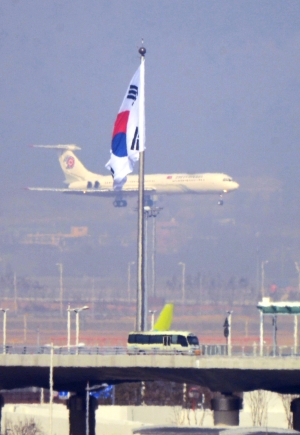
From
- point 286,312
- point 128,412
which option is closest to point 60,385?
point 286,312

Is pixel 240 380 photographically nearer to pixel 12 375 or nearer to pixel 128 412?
pixel 12 375

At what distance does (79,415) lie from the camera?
69.9 metres

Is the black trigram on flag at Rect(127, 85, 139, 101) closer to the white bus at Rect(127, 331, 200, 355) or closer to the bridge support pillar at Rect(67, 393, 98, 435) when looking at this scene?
the white bus at Rect(127, 331, 200, 355)

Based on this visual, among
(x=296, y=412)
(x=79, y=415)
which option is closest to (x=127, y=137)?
(x=79, y=415)

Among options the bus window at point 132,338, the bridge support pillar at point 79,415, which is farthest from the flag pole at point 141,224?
the bridge support pillar at point 79,415

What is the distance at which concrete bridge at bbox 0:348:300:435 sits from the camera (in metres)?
57.1

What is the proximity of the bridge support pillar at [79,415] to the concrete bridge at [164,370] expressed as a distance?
1.53 m

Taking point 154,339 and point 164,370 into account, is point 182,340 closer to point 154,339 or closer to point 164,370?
point 154,339

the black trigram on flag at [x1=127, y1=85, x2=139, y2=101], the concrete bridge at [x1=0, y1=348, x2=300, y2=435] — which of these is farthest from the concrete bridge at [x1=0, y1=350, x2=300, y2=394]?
the black trigram on flag at [x1=127, y1=85, x2=139, y2=101]

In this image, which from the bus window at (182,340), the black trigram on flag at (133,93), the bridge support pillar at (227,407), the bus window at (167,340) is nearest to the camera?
the bus window at (167,340)

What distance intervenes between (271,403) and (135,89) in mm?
47345

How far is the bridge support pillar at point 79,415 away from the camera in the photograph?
228 ft

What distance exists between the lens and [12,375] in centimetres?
6512

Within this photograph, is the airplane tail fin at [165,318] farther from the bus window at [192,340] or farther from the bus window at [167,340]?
the bus window at [167,340]
